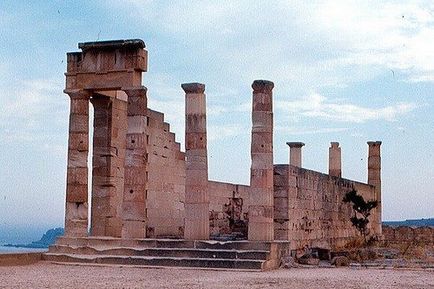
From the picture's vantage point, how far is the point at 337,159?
34.8m

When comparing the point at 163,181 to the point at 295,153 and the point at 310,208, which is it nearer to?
the point at 310,208

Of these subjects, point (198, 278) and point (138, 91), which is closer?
point (198, 278)

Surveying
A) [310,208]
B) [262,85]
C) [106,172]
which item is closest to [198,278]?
[262,85]

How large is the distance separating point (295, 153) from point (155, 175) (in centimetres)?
937

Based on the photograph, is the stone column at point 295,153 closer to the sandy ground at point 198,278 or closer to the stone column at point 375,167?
the stone column at point 375,167

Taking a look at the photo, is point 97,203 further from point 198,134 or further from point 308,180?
point 308,180

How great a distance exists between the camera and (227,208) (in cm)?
2719

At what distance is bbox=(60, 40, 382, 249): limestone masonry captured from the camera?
21344 millimetres

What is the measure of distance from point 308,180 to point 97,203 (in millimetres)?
7236

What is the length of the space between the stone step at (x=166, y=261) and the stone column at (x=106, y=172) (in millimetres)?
2422

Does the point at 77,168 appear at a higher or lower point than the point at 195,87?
lower

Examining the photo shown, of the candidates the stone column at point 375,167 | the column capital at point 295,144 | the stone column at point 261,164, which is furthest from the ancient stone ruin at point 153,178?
the stone column at point 375,167

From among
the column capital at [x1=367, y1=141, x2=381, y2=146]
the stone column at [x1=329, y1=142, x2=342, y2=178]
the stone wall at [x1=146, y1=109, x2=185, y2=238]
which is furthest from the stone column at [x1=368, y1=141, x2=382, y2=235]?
the stone wall at [x1=146, y1=109, x2=185, y2=238]

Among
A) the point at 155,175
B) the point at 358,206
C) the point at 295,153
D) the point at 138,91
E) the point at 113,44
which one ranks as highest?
the point at 113,44
